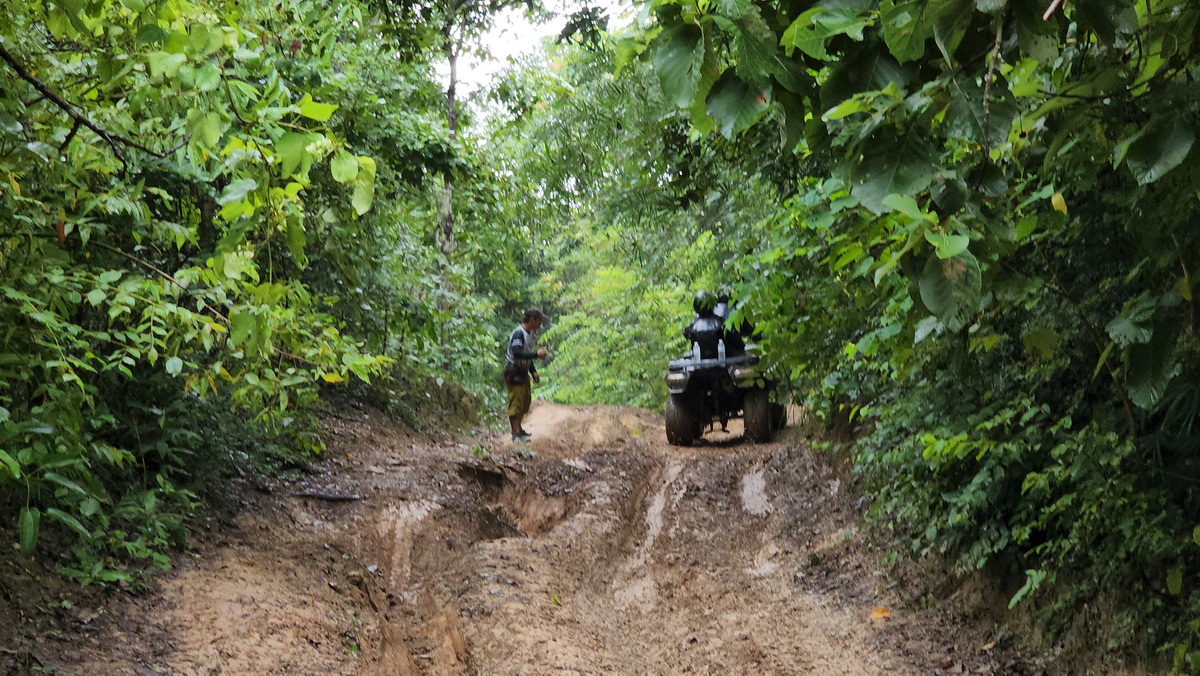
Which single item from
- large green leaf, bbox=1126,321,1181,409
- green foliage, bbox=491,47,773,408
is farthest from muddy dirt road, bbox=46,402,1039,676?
green foliage, bbox=491,47,773,408

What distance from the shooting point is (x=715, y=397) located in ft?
38.1

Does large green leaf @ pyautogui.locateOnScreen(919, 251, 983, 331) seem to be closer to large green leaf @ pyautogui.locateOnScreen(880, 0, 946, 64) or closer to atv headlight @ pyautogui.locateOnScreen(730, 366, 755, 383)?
large green leaf @ pyautogui.locateOnScreen(880, 0, 946, 64)

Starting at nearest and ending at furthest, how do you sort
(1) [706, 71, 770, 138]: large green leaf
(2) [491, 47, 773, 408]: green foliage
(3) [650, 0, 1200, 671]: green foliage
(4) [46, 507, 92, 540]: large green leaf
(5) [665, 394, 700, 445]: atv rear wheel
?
1. (3) [650, 0, 1200, 671]: green foliage
2. (1) [706, 71, 770, 138]: large green leaf
3. (4) [46, 507, 92, 540]: large green leaf
4. (2) [491, 47, 773, 408]: green foliage
5. (5) [665, 394, 700, 445]: atv rear wheel

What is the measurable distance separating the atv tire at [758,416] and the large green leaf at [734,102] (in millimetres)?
9568

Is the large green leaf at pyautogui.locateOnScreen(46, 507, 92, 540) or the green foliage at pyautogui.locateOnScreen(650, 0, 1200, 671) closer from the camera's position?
the green foliage at pyautogui.locateOnScreen(650, 0, 1200, 671)

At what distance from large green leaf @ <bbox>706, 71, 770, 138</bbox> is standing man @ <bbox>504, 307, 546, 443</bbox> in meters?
8.82

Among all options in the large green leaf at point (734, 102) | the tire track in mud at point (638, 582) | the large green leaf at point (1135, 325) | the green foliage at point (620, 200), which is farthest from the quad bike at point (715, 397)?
the large green leaf at point (734, 102)

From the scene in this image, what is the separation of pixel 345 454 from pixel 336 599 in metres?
3.45

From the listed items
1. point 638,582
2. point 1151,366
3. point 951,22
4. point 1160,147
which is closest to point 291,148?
point 951,22

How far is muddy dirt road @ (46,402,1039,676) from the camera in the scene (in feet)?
14.7

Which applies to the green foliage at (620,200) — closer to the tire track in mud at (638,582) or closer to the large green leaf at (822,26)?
the tire track in mud at (638,582)

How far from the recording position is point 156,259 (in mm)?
5668

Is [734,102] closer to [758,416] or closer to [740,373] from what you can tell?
[740,373]

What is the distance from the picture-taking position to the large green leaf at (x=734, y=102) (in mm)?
1770
